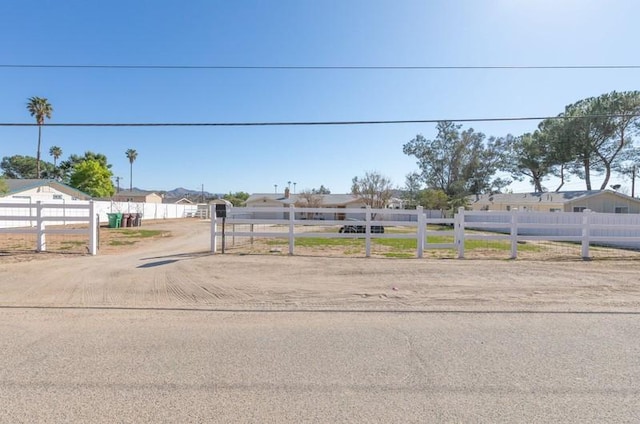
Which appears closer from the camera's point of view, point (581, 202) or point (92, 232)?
point (92, 232)

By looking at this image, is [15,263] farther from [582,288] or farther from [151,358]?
[582,288]

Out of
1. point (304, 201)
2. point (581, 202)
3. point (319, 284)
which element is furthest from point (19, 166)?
point (581, 202)

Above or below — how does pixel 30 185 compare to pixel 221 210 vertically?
above

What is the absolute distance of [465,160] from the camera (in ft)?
172

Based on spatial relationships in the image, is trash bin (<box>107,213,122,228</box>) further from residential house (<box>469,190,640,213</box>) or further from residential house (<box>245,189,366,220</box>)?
residential house (<box>469,190,640,213</box>)

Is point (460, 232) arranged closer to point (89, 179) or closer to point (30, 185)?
point (30, 185)

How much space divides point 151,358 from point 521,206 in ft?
134

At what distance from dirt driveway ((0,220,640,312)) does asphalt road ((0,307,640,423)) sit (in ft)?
2.25

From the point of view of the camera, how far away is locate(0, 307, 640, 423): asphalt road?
2.73 meters

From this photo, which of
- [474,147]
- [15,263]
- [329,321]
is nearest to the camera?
[329,321]

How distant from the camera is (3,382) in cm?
311

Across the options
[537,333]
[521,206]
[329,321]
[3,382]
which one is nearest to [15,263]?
[3,382]

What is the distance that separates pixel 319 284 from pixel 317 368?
12.0 feet

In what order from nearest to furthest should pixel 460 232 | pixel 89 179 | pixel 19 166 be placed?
pixel 460 232, pixel 89 179, pixel 19 166
